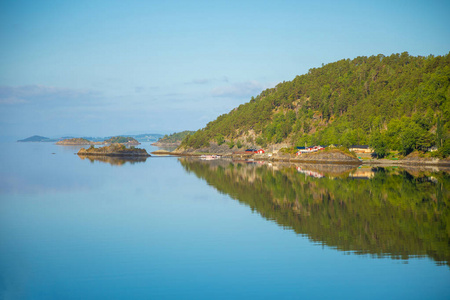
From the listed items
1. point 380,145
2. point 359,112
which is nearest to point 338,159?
point 380,145

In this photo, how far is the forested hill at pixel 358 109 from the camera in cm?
9550

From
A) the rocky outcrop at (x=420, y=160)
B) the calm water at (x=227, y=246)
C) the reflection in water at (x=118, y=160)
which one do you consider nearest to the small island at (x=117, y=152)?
the reflection in water at (x=118, y=160)

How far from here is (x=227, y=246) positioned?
2447 centimetres

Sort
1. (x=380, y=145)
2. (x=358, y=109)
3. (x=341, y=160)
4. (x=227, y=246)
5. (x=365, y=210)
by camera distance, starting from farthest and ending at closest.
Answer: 1. (x=358, y=109)
2. (x=341, y=160)
3. (x=380, y=145)
4. (x=365, y=210)
5. (x=227, y=246)

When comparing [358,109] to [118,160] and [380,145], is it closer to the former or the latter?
[380,145]

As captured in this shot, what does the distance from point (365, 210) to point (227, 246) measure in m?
16.2

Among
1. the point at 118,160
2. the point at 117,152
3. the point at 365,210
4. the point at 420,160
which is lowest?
the point at 365,210

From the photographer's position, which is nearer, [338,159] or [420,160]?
[420,160]

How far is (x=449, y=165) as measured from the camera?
80.4m

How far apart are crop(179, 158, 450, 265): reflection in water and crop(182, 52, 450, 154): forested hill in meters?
39.1

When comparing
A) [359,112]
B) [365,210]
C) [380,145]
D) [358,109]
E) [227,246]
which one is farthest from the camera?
[358,109]

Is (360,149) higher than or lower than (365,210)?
higher

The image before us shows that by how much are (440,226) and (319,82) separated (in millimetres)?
154497

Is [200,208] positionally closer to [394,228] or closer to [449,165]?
[394,228]
